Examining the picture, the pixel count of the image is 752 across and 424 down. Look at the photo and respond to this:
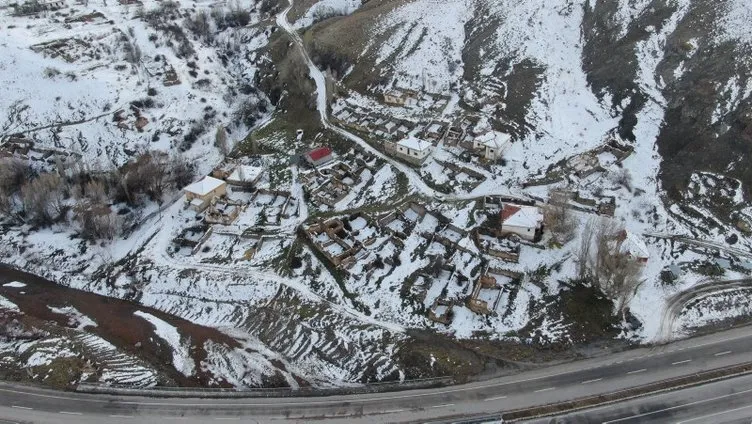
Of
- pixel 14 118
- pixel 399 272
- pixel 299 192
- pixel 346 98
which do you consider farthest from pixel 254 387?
pixel 14 118

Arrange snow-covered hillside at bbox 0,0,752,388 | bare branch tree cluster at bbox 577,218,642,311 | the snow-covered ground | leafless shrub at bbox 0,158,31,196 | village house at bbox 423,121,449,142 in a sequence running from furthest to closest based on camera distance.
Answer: village house at bbox 423,121,449,142 → leafless shrub at bbox 0,158,31,196 → snow-covered hillside at bbox 0,0,752,388 → the snow-covered ground → bare branch tree cluster at bbox 577,218,642,311

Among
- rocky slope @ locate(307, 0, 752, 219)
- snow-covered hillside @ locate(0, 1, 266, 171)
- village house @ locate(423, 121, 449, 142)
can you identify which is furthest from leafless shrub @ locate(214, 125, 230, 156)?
village house @ locate(423, 121, 449, 142)

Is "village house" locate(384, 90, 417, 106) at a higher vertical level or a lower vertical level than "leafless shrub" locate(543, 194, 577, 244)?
higher

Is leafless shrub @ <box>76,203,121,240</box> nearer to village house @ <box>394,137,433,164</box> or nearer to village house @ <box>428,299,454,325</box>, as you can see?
village house @ <box>394,137,433,164</box>

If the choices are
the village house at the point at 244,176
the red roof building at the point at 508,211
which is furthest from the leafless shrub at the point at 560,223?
the village house at the point at 244,176

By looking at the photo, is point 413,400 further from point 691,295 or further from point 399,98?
point 399,98

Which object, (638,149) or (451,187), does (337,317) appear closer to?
(451,187)

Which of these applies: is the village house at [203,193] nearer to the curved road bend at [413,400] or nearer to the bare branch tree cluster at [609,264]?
the curved road bend at [413,400]

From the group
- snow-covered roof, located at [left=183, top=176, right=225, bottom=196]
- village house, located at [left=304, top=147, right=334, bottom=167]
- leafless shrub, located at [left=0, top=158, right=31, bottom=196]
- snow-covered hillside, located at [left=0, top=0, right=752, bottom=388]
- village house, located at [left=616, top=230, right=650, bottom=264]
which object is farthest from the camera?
village house, located at [left=304, top=147, right=334, bottom=167]
